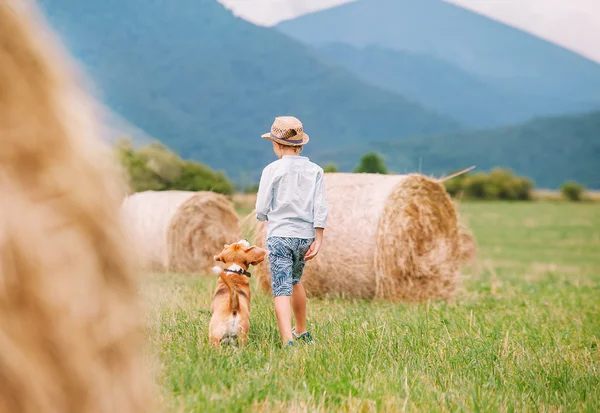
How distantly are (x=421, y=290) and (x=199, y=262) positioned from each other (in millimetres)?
4367

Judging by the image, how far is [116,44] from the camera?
373 ft

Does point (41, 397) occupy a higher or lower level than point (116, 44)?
lower

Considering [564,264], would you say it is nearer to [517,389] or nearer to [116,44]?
[517,389]

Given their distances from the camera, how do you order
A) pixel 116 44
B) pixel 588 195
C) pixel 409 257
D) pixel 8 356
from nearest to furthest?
pixel 8 356 → pixel 409 257 → pixel 588 195 → pixel 116 44

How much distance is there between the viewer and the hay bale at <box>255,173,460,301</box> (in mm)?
7871

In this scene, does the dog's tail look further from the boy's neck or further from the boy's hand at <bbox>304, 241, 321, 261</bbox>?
the boy's neck

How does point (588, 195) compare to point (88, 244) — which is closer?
point (88, 244)

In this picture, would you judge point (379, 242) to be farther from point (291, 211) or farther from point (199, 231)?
point (199, 231)

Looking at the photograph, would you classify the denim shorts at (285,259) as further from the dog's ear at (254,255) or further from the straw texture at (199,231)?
the straw texture at (199,231)

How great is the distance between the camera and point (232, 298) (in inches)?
197

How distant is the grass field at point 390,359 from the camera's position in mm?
3799

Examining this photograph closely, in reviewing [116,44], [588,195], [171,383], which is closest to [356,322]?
[171,383]

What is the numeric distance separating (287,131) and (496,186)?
149ft

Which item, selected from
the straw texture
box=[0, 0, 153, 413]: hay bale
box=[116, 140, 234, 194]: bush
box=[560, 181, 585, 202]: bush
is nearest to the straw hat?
box=[0, 0, 153, 413]: hay bale
